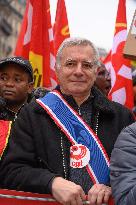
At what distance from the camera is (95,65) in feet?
9.39

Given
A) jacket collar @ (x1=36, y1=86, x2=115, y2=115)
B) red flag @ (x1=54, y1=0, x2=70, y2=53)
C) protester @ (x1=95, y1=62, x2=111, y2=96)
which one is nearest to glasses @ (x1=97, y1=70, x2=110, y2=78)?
protester @ (x1=95, y1=62, x2=111, y2=96)

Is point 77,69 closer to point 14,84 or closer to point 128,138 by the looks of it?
point 128,138

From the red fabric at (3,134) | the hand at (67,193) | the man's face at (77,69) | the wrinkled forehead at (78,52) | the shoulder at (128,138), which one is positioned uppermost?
the wrinkled forehead at (78,52)

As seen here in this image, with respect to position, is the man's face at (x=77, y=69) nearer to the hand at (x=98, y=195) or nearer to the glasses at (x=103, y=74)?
the hand at (x=98, y=195)

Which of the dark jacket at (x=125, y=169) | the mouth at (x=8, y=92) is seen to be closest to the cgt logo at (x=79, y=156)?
the dark jacket at (x=125, y=169)

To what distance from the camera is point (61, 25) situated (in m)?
6.06

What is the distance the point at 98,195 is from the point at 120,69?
295 cm

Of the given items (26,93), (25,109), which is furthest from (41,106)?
(26,93)

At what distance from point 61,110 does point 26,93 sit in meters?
1.01

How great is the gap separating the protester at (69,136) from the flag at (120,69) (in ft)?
6.74

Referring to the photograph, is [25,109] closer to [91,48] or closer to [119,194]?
[91,48]

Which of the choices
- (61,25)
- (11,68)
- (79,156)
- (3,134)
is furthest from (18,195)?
(61,25)

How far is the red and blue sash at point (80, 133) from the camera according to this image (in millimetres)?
2627

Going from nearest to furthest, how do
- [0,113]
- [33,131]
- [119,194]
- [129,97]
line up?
1. [119,194]
2. [33,131]
3. [0,113]
4. [129,97]
